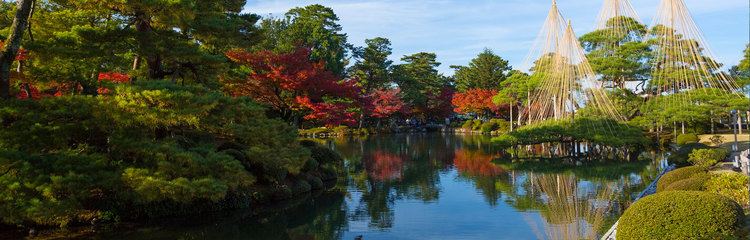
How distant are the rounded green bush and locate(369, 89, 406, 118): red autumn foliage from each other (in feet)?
132

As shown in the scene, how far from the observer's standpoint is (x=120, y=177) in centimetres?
938

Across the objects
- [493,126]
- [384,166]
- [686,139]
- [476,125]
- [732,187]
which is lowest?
[384,166]

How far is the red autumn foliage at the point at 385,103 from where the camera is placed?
47688mm

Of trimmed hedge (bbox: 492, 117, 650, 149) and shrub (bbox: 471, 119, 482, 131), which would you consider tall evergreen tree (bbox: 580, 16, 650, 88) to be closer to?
trimmed hedge (bbox: 492, 117, 650, 149)

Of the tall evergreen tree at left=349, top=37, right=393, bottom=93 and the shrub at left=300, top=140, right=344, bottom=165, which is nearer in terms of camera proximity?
the shrub at left=300, top=140, right=344, bottom=165

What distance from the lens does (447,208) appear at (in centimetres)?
1273

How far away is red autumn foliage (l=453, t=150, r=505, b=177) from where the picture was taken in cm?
1963

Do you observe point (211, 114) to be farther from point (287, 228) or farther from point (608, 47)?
point (608, 47)

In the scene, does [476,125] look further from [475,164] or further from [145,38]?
[145,38]

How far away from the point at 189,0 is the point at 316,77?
1308 cm

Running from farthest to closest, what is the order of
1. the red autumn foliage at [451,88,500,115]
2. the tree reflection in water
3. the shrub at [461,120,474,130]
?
the shrub at [461,120,474,130] → the red autumn foliage at [451,88,500,115] → the tree reflection in water

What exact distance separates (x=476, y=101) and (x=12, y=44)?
146 feet

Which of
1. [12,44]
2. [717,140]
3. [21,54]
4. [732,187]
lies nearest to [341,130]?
[717,140]

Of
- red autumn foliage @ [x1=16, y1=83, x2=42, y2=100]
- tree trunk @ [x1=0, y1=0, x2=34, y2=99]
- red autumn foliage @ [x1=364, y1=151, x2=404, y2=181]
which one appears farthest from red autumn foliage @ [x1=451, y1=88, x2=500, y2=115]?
tree trunk @ [x1=0, y1=0, x2=34, y2=99]
